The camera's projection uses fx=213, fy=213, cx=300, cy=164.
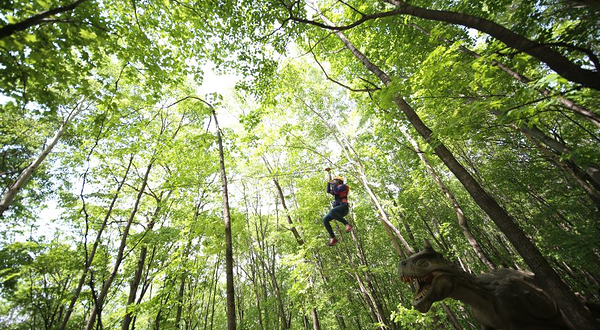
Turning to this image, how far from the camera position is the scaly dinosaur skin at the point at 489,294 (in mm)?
2734

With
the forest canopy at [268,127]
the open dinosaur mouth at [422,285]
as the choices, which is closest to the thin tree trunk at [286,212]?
the forest canopy at [268,127]

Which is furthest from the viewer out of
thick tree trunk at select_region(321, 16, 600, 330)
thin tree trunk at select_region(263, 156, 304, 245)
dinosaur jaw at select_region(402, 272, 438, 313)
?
thin tree trunk at select_region(263, 156, 304, 245)

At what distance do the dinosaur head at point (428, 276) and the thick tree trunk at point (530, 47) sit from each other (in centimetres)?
249

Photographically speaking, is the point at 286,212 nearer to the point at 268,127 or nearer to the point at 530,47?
the point at 268,127

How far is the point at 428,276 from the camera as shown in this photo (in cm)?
299

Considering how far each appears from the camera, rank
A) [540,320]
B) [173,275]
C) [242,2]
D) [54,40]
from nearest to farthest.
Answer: [54,40]
[540,320]
[242,2]
[173,275]

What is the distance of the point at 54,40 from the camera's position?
235 centimetres

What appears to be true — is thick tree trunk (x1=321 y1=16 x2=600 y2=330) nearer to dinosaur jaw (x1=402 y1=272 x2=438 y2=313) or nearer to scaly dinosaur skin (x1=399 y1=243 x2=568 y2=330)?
scaly dinosaur skin (x1=399 y1=243 x2=568 y2=330)

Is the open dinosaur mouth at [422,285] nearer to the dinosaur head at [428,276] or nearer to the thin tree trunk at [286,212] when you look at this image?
the dinosaur head at [428,276]

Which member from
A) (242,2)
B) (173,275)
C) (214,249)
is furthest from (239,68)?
(173,275)

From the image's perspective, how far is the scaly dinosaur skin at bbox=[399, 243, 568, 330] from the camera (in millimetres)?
2734

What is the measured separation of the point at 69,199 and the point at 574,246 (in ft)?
71.8

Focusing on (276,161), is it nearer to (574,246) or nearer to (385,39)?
(385,39)

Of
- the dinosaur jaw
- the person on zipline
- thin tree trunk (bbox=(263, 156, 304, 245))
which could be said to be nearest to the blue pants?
the person on zipline
